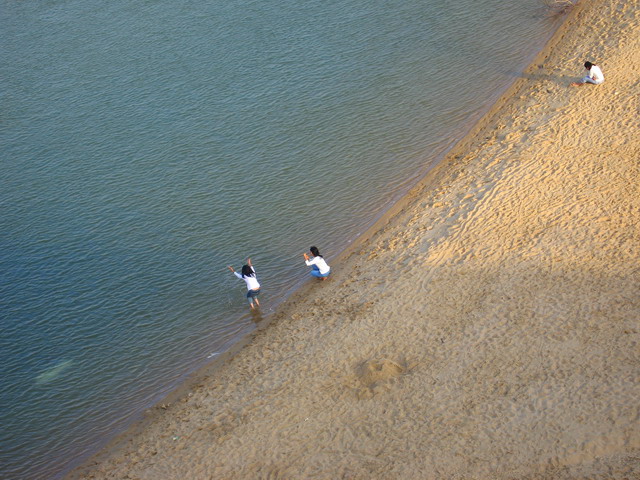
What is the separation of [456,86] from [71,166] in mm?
15567

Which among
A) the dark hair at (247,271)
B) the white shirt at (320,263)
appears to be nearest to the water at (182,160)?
the dark hair at (247,271)

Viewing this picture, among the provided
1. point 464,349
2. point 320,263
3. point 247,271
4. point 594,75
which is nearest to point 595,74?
point 594,75

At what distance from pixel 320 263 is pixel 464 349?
5.10 metres

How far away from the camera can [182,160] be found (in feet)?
80.6

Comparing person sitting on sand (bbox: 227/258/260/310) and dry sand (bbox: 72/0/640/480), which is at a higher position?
person sitting on sand (bbox: 227/258/260/310)

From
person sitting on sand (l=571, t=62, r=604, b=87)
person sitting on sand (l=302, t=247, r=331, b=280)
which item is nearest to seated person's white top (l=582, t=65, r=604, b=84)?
person sitting on sand (l=571, t=62, r=604, b=87)

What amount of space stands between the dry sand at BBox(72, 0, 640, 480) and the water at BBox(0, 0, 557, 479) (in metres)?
1.81

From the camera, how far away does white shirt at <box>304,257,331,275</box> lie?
17.9m

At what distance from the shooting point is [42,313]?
19.2 metres

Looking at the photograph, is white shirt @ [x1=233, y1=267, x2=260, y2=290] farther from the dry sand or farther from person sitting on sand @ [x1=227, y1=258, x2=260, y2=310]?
the dry sand

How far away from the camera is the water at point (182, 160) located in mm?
17578

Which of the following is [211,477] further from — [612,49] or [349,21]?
[349,21]

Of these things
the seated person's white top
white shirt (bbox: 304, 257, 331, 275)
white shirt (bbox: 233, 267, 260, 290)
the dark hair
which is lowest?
white shirt (bbox: 304, 257, 331, 275)

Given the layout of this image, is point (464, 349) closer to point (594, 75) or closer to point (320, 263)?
point (320, 263)
